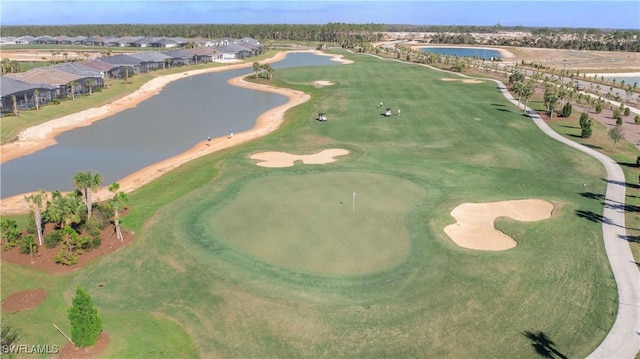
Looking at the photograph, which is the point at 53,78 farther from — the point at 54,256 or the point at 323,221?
the point at 323,221

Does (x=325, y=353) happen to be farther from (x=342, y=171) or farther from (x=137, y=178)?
(x=137, y=178)

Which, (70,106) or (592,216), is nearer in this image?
(592,216)

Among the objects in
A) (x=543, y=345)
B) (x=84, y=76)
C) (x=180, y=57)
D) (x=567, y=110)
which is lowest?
(x=543, y=345)

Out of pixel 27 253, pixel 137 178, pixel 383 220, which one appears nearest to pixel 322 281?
pixel 383 220

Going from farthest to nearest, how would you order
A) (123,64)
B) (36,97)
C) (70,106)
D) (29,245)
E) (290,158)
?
1. (123,64)
2. (70,106)
3. (36,97)
4. (290,158)
5. (29,245)

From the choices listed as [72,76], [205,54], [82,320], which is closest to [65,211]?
[82,320]

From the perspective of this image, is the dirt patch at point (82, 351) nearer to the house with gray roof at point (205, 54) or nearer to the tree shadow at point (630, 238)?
the tree shadow at point (630, 238)

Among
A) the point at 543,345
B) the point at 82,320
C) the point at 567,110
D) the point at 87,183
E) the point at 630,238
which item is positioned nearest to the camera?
the point at 82,320
